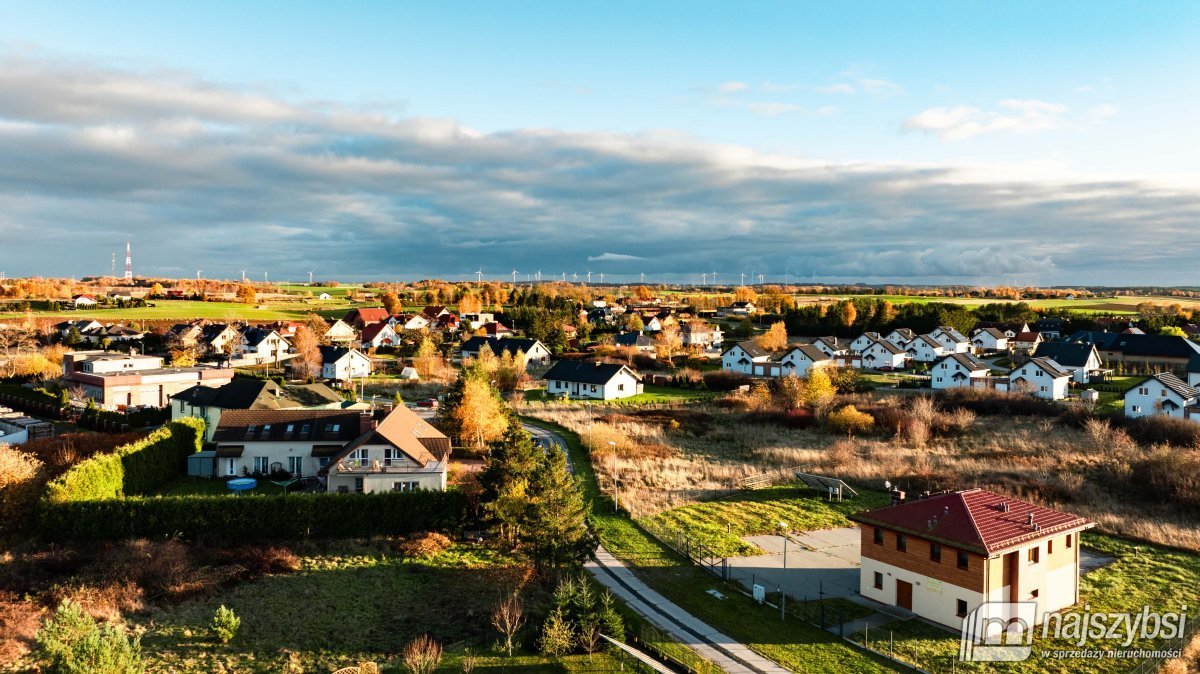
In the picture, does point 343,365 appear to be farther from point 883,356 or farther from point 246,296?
point 246,296

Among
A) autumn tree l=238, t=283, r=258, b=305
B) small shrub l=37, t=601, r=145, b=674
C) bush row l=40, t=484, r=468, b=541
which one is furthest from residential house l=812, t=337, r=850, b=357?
autumn tree l=238, t=283, r=258, b=305

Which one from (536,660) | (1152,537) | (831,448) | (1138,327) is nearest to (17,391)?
(536,660)

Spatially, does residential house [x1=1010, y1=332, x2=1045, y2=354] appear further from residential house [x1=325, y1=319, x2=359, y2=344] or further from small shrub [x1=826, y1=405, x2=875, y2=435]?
residential house [x1=325, y1=319, x2=359, y2=344]

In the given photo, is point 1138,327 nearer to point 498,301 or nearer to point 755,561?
point 755,561

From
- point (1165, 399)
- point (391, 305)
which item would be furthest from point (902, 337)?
point (391, 305)

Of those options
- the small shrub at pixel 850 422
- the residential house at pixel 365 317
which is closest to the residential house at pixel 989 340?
the small shrub at pixel 850 422

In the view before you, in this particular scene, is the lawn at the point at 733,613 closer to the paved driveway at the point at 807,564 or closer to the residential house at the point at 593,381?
the paved driveway at the point at 807,564
